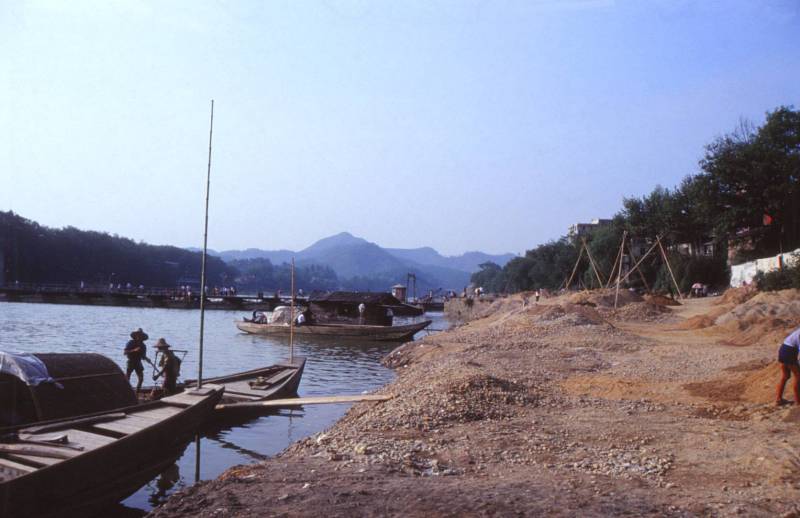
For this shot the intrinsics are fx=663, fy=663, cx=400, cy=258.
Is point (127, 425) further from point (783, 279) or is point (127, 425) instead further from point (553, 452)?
point (783, 279)

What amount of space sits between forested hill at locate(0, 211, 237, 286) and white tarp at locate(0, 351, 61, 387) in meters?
114

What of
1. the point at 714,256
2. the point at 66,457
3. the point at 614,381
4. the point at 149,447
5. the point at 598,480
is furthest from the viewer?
the point at 714,256

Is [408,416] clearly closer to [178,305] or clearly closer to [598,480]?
[598,480]

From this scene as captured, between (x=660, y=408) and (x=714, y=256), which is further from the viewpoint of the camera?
(x=714, y=256)

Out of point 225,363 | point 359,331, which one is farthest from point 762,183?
point 225,363

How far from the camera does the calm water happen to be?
508 inches

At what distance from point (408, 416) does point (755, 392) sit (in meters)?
6.61

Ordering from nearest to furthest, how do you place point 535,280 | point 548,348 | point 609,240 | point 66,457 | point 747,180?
point 66,457 → point 548,348 → point 747,180 → point 609,240 → point 535,280

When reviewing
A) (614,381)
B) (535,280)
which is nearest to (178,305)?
(535,280)

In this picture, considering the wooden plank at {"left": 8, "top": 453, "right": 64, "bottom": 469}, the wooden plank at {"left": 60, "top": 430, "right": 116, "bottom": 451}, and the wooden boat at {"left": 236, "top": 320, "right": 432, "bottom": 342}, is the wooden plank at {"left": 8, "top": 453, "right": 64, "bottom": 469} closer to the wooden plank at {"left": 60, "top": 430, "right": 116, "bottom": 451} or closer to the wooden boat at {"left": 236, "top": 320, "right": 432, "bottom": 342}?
the wooden plank at {"left": 60, "top": 430, "right": 116, "bottom": 451}

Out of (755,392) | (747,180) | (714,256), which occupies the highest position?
(747,180)

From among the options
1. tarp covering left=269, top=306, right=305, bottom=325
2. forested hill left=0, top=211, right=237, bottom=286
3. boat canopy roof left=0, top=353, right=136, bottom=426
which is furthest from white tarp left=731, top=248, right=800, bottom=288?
forested hill left=0, top=211, right=237, bottom=286

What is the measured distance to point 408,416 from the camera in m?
12.1

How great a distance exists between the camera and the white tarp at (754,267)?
36906 millimetres
